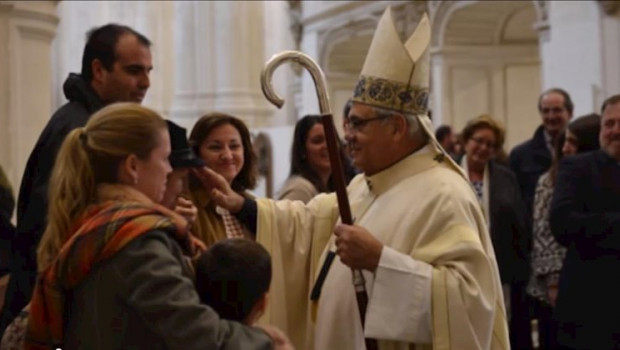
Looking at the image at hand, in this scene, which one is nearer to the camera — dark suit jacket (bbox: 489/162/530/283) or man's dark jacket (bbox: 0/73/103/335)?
man's dark jacket (bbox: 0/73/103/335)

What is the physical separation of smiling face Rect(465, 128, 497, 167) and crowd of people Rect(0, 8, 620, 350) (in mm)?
426

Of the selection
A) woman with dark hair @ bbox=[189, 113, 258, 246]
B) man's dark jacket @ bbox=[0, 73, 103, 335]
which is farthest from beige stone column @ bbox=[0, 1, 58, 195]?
man's dark jacket @ bbox=[0, 73, 103, 335]

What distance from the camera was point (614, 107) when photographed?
4652mm

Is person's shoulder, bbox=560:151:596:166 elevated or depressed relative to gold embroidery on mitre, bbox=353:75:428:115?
depressed

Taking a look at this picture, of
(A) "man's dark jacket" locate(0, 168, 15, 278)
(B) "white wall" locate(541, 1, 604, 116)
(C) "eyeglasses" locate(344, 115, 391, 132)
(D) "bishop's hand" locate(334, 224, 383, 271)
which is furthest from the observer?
(B) "white wall" locate(541, 1, 604, 116)

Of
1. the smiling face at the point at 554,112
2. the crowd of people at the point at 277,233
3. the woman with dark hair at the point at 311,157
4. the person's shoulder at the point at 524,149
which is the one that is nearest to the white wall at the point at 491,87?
the person's shoulder at the point at 524,149

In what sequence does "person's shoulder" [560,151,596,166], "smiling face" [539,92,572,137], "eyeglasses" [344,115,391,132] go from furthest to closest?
1. "smiling face" [539,92,572,137]
2. "person's shoulder" [560,151,596,166]
3. "eyeglasses" [344,115,391,132]

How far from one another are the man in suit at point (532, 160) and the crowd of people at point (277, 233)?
0.50 meters

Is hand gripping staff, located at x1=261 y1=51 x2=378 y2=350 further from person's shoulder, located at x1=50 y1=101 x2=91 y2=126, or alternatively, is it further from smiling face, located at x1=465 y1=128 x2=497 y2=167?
smiling face, located at x1=465 y1=128 x2=497 y2=167

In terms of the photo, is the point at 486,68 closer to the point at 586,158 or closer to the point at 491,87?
the point at 491,87

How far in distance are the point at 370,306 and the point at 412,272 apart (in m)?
0.16

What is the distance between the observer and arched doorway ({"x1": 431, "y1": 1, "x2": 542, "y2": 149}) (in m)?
11.7

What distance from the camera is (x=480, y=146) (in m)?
5.96

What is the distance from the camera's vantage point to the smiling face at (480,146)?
5.96 meters
